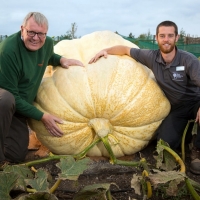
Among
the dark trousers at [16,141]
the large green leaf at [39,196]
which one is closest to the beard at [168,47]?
the dark trousers at [16,141]

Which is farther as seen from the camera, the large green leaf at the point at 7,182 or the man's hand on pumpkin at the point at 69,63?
the man's hand on pumpkin at the point at 69,63

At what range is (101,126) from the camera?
114 inches

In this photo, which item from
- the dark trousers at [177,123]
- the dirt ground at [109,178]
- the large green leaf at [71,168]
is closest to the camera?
the large green leaf at [71,168]

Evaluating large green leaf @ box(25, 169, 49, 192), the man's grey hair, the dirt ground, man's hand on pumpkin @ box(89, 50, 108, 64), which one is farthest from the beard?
large green leaf @ box(25, 169, 49, 192)

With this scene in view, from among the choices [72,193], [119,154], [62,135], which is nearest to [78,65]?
[62,135]

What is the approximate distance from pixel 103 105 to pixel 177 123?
0.87 meters

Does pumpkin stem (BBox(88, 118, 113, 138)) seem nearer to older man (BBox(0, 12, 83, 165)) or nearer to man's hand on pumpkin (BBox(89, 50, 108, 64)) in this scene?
older man (BBox(0, 12, 83, 165))

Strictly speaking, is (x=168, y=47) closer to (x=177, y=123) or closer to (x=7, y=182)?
(x=177, y=123)

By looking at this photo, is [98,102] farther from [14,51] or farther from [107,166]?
[14,51]

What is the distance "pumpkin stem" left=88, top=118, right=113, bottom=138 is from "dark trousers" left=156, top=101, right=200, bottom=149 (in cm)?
57

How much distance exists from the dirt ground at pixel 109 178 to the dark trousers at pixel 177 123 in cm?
18

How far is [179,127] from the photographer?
3.34 meters

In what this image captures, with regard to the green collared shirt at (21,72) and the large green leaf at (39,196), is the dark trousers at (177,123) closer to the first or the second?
the green collared shirt at (21,72)

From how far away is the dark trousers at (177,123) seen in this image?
322 cm
